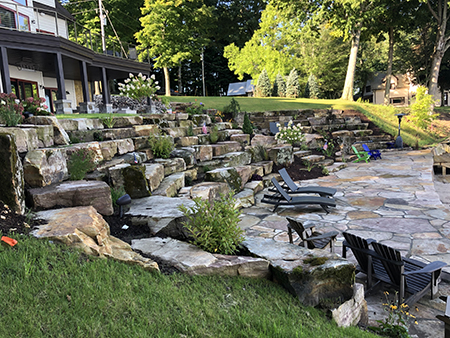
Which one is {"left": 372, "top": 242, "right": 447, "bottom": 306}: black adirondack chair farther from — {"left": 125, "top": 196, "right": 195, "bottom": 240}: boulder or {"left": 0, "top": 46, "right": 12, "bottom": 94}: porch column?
{"left": 0, "top": 46, "right": 12, "bottom": 94}: porch column

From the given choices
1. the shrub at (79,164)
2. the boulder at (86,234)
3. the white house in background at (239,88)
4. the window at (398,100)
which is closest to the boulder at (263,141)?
the shrub at (79,164)

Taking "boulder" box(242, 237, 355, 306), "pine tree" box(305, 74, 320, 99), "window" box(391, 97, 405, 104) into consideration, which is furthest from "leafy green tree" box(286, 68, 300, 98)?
"window" box(391, 97, 405, 104)

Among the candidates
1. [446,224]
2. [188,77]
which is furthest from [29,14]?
[188,77]

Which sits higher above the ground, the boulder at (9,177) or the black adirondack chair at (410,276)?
the boulder at (9,177)

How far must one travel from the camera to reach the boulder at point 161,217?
4.34m

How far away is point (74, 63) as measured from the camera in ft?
55.4

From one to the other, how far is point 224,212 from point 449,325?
2481mm

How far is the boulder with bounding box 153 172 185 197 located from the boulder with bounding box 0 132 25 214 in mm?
2501

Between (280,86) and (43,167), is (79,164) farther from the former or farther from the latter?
(280,86)

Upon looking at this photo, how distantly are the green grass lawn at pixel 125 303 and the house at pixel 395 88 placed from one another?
154ft

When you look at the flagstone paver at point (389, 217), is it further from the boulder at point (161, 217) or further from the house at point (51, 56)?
the house at point (51, 56)

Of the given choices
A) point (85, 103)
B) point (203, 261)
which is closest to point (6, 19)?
point (85, 103)

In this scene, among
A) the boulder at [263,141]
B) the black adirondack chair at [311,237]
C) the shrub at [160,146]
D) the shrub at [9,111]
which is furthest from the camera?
the boulder at [263,141]

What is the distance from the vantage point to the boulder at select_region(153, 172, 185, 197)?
622cm
